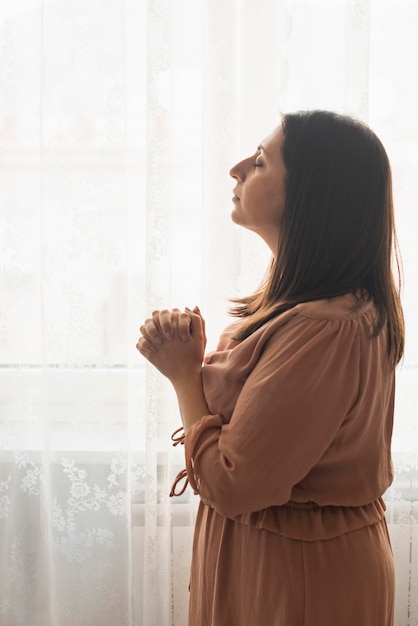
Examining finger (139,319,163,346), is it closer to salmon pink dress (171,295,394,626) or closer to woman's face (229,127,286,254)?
salmon pink dress (171,295,394,626)

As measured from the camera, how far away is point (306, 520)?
1.07 metres

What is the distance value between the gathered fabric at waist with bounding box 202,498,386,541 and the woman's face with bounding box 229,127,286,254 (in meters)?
0.43

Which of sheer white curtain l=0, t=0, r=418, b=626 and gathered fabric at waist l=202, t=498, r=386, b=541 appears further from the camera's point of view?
sheer white curtain l=0, t=0, r=418, b=626

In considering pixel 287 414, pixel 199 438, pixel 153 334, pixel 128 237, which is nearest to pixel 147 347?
pixel 153 334

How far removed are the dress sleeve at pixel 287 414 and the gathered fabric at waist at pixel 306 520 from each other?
79 millimetres

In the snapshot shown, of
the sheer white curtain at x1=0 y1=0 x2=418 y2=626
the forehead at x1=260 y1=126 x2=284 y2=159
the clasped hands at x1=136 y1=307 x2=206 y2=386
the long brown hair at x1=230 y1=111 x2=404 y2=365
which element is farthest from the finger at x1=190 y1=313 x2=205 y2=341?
the sheer white curtain at x1=0 y1=0 x2=418 y2=626

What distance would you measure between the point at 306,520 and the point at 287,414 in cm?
21

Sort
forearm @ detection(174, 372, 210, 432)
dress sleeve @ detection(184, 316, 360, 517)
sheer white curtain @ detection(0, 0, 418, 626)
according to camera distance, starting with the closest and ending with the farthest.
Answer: dress sleeve @ detection(184, 316, 360, 517) < forearm @ detection(174, 372, 210, 432) < sheer white curtain @ detection(0, 0, 418, 626)

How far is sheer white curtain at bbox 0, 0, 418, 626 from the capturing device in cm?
168

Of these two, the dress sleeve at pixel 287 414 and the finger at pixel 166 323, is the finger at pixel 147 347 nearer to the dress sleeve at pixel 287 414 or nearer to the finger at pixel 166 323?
the finger at pixel 166 323

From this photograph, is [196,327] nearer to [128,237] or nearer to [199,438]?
[199,438]

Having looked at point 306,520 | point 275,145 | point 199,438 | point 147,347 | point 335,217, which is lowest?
point 306,520

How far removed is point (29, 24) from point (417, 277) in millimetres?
1135

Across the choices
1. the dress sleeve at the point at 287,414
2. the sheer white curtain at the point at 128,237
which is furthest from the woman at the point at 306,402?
the sheer white curtain at the point at 128,237
